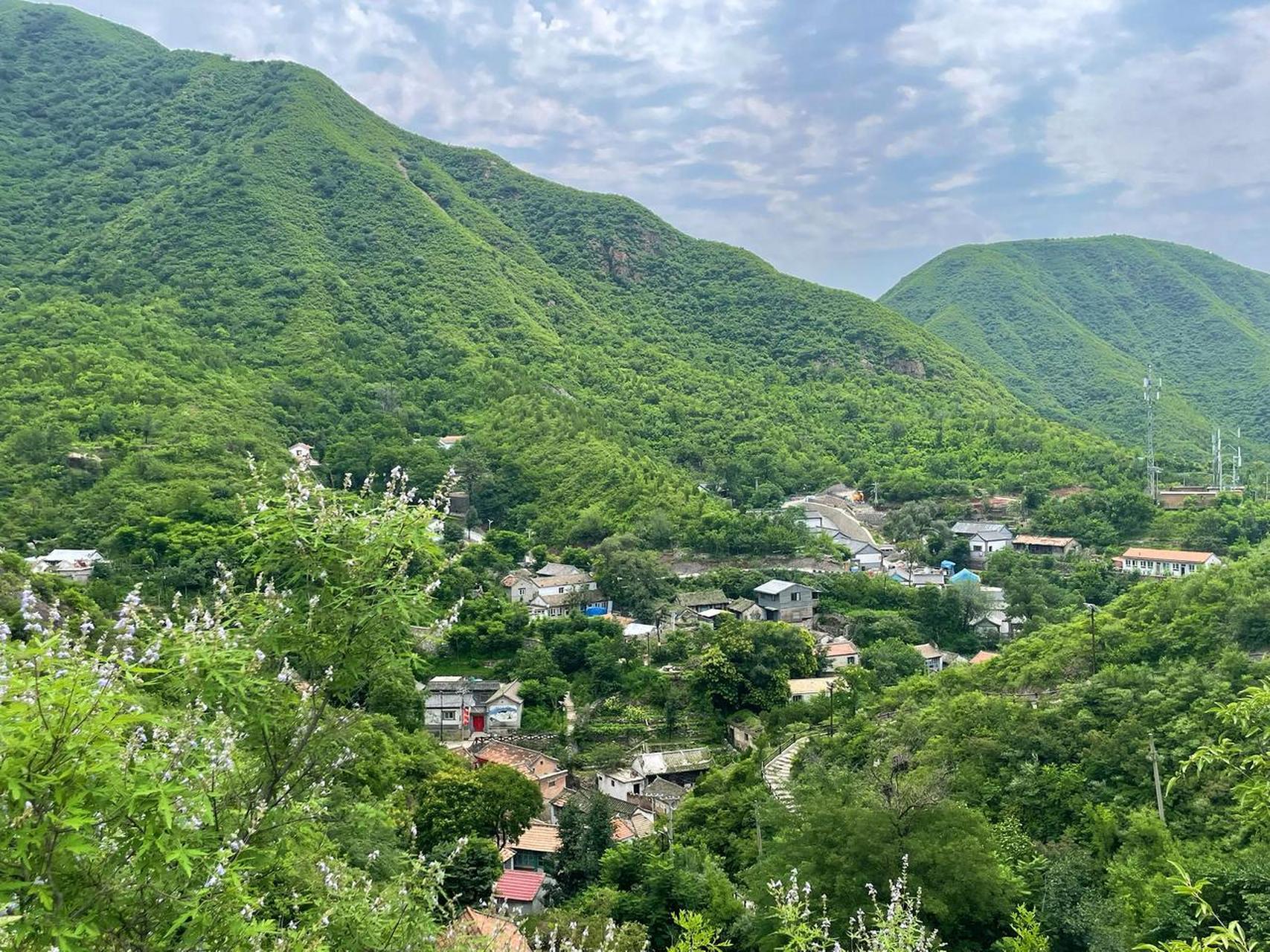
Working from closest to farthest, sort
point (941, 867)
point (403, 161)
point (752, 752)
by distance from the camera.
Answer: point (941, 867)
point (752, 752)
point (403, 161)

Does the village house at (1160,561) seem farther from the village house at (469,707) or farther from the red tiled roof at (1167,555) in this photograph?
the village house at (469,707)

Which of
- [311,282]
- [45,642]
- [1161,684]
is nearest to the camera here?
[45,642]

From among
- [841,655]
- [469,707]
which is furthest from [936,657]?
[469,707]

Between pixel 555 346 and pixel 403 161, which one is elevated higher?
pixel 403 161

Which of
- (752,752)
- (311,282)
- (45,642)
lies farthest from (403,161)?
(45,642)

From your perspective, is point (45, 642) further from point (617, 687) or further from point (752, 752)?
point (617, 687)

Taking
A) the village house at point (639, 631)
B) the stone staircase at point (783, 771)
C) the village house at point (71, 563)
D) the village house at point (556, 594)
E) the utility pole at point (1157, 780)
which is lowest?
the stone staircase at point (783, 771)

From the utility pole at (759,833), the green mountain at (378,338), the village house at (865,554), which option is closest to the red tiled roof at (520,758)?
the utility pole at (759,833)
